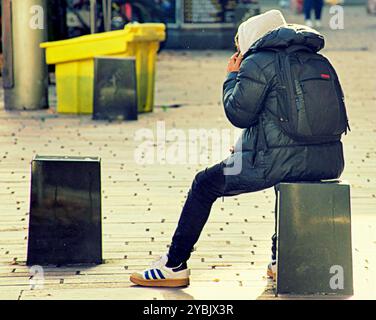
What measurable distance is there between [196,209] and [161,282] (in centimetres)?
48

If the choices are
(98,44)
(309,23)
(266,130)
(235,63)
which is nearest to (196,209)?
(266,130)

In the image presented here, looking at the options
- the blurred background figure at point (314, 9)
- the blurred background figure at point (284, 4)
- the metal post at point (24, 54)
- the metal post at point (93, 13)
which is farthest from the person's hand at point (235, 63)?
the blurred background figure at point (284, 4)

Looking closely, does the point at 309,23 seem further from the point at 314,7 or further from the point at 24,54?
the point at 24,54

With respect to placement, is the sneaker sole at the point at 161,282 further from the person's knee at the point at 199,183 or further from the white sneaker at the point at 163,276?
the person's knee at the point at 199,183

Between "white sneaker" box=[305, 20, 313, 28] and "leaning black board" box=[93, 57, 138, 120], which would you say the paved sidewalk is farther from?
"white sneaker" box=[305, 20, 313, 28]

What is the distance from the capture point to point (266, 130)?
634cm

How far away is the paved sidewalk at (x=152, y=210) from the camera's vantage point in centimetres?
673

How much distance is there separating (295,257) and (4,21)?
837 centimetres

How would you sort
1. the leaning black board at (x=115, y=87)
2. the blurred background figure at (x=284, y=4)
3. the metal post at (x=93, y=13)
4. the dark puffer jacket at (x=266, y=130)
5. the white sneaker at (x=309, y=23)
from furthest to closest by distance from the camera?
the blurred background figure at (x=284, y=4), the white sneaker at (x=309, y=23), the metal post at (x=93, y=13), the leaning black board at (x=115, y=87), the dark puffer jacket at (x=266, y=130)

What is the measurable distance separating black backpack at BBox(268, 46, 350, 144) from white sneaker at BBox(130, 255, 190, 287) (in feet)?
3.31

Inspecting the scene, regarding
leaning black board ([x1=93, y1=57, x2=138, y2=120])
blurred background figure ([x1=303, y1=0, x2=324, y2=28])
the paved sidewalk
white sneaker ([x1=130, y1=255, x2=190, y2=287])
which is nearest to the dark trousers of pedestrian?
blurred background figure ([x1=303, y1=0, x2=324, y2=28])

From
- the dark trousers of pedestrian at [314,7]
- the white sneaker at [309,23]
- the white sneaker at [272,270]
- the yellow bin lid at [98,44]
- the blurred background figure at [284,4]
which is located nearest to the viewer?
the white sneaker at [272,270]

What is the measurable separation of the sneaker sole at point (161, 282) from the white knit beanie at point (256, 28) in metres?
1.30
